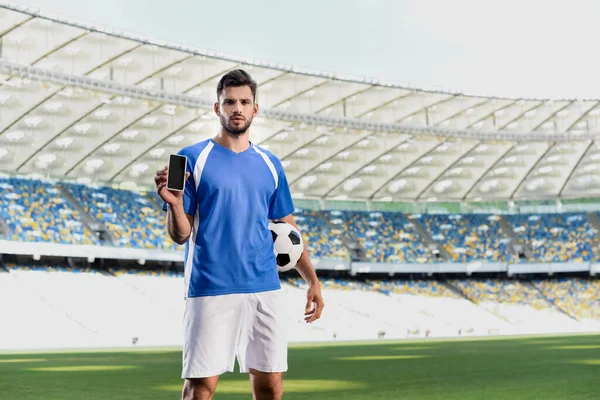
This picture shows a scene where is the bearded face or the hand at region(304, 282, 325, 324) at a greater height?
the bearded face

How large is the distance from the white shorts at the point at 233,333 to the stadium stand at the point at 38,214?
40730 mm

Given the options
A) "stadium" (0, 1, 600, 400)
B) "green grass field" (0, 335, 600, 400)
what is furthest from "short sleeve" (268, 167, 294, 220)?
"stadium" (0, 1, 600, 400)

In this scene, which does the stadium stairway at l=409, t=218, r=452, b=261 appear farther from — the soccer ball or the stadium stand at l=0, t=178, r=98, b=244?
the soccer ball

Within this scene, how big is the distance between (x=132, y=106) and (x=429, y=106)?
55.7 feet

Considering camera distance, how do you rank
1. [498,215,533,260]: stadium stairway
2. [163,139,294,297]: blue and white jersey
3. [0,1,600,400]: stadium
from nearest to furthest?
1. [163,139,294,297]: blue and white jersey
2. [0,1,600,400]: stadium
3. [498,215,533,260]: stadium stairway

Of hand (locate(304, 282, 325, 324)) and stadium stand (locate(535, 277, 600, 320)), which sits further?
stadium stand (locate(535, 277, 600, 320))

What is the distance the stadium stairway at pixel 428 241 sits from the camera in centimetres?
6056

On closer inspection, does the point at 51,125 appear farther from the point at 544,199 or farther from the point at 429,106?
the point at 544,199

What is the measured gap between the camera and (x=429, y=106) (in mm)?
47469

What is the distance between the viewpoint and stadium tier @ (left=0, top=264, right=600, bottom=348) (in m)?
37.7

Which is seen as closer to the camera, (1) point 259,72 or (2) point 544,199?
(1) point 259,72

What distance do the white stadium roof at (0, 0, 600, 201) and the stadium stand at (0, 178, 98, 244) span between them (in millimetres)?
1553

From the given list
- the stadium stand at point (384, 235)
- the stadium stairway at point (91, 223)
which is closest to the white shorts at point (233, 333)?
the stadium stairway at point (91, 223)

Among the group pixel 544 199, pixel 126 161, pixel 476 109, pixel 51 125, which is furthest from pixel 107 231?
pixel 544 199
